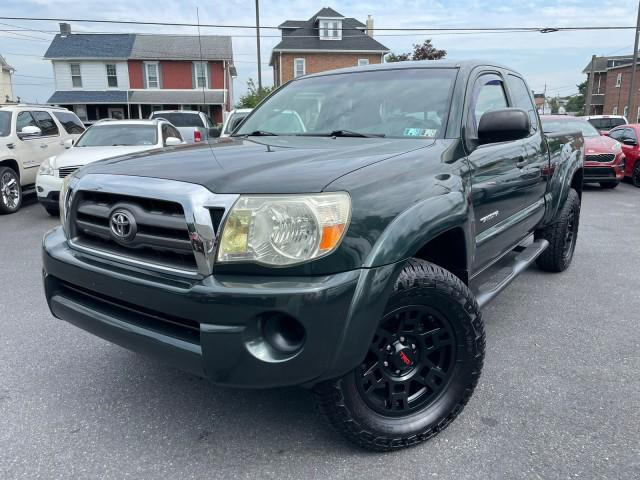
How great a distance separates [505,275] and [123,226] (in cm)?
240

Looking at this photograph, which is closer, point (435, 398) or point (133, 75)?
point (435, 398)

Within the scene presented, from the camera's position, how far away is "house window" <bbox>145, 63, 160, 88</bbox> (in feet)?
114

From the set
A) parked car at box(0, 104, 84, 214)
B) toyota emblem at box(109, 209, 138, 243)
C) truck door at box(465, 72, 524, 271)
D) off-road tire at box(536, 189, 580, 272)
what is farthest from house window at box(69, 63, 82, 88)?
toyota emblem at box(109, 209, 138, 243)

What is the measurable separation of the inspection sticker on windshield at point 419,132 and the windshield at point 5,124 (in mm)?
8348

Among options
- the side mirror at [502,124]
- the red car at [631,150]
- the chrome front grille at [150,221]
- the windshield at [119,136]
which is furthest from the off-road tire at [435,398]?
the red car at [631,150]

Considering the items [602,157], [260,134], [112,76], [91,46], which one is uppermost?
[91,46]

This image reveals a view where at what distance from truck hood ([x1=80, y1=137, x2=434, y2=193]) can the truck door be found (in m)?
0.37

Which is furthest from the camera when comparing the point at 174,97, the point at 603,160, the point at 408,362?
the point at 174,97

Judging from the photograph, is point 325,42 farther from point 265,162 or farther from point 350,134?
point 265,162

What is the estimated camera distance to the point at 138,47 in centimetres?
3525

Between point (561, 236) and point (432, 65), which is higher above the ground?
point (432, 65)

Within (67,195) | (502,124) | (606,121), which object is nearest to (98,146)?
(67,195)

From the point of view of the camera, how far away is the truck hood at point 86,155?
7715 millimetres

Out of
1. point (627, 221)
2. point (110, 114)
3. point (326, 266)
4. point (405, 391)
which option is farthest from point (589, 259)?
point (110, 114)
